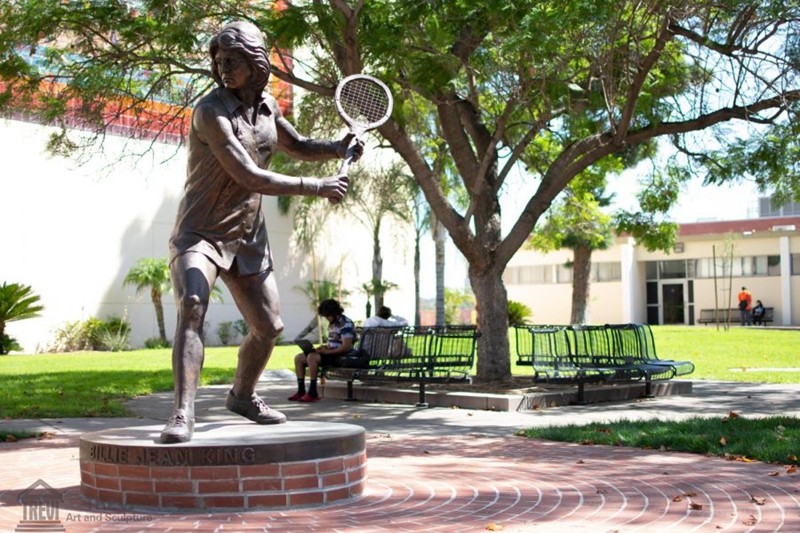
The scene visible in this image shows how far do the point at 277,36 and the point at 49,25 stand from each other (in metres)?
2.67

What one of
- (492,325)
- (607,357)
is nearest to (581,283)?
(607,357)

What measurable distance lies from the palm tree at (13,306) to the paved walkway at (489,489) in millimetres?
14904

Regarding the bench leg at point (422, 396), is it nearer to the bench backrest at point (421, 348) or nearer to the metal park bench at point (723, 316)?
the bench backrest at point (421, 348)

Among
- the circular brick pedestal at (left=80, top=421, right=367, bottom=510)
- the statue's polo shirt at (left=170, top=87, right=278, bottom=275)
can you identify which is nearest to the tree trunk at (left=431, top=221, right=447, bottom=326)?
the statue's polo shirt at (left=170, top=87, right=278, bottom=275)

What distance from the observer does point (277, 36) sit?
11.0 meters

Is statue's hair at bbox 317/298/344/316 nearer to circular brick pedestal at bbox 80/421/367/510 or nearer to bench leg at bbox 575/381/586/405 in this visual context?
bench leg at bbox 575/381/586/405

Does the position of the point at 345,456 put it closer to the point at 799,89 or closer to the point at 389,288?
the point at 799,89

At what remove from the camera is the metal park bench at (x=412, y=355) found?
12.2 metres

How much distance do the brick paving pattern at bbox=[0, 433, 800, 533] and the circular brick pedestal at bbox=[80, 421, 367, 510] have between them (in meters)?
0.09

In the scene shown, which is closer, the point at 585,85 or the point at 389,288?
the point at 585,85

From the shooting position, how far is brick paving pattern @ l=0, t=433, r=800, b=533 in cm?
493

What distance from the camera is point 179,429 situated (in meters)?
5.39

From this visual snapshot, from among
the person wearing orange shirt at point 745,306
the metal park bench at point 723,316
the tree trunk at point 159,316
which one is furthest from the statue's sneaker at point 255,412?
the metal park bench at point 723,316

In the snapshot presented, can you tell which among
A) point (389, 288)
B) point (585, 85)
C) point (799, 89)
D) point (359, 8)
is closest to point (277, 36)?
point (359, 8)
